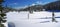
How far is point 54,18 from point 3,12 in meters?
0.78

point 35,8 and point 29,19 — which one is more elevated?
point 35,8

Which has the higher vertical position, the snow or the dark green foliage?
the dark green foliage

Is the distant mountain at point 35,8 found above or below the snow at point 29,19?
above

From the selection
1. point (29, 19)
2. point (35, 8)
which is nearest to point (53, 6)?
point (35, 8)

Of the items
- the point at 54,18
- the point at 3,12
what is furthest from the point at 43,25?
the point at 3,12

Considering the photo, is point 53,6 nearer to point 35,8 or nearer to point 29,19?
point 35,8

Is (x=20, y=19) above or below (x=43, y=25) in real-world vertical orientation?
above

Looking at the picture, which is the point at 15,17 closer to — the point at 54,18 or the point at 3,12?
the point at 3,12

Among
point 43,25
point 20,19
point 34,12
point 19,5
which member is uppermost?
point 19,5

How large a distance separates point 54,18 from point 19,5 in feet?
1.86

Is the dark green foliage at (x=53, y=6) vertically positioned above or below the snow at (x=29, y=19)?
above

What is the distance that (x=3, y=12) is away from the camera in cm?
163

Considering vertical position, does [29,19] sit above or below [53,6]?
below

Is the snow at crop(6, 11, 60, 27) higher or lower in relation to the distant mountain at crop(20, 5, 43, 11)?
lower
